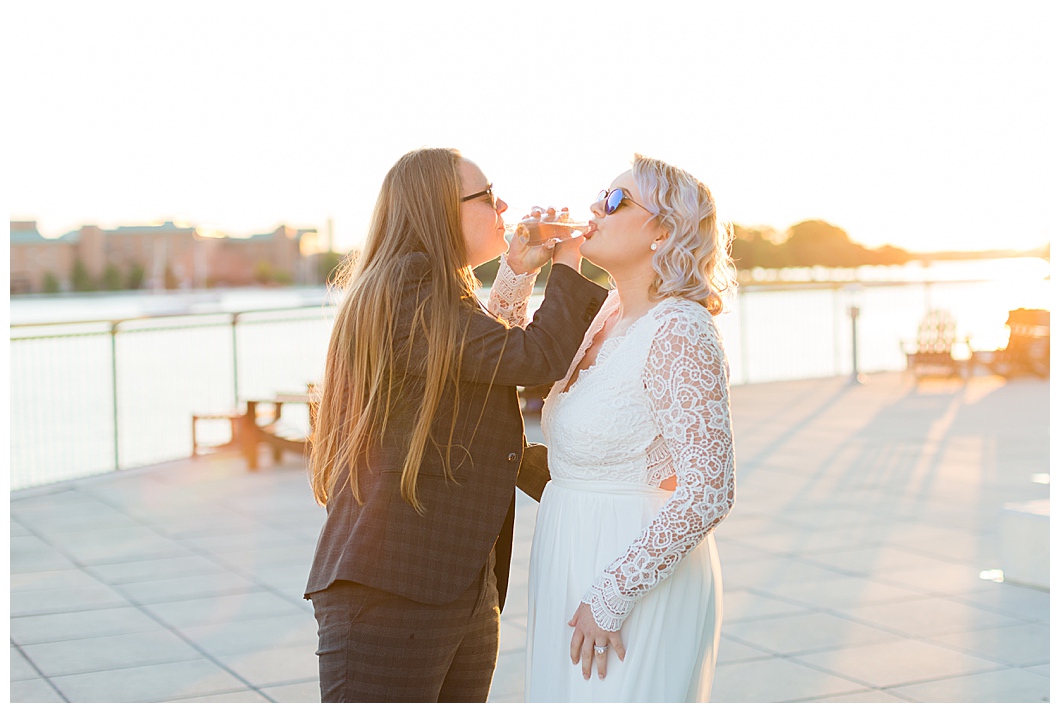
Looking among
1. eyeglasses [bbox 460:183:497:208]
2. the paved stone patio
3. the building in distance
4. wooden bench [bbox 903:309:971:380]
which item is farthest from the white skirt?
the building in distance

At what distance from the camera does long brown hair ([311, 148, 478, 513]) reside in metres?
2.29

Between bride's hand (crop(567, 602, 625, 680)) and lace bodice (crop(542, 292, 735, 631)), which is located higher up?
lace bodice (crop(542, 292, 735, 631))

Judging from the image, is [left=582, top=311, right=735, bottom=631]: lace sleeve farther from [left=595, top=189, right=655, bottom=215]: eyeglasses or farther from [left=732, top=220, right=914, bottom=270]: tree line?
[left=732, top=220, right=914, bottom=270]: tree line

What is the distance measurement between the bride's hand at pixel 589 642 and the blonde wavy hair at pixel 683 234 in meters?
0.70

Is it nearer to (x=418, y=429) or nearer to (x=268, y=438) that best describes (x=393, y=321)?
(x=418, y=429)

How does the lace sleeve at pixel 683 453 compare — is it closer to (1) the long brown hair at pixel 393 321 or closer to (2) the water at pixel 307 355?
(1) the long brown hair at pixel 393 321

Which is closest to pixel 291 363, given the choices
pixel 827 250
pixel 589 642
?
pixel 827 250

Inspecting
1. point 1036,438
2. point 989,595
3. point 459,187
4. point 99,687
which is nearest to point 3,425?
point 99,687

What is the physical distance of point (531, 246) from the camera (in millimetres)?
2523

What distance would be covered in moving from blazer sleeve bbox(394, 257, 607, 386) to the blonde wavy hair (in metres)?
0.23

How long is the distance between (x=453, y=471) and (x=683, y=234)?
2.31ft

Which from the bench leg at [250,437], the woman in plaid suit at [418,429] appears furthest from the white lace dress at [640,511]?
the bench leg at [250,437]

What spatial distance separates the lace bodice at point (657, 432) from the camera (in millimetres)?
2221

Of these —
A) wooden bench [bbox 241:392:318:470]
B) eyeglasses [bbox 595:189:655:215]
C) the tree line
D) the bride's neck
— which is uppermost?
the tree line
